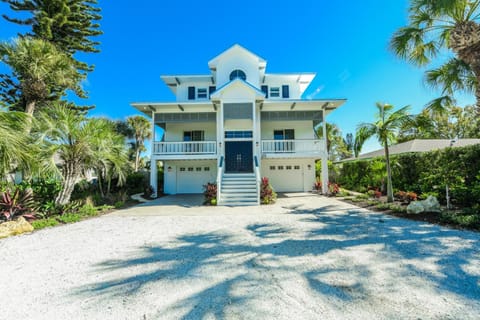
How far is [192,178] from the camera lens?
48.3ft

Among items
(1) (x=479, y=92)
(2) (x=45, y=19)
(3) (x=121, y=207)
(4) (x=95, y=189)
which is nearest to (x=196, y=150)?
(3) (x=121, y=207)

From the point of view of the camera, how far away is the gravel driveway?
2.40 meters

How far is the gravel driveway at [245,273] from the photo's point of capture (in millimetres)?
2400

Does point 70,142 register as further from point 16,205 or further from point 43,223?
point 43,223

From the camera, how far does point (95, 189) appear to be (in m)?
12.2

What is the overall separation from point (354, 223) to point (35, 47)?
14.1 m

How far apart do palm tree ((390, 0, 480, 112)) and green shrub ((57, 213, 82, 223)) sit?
43.3 feet

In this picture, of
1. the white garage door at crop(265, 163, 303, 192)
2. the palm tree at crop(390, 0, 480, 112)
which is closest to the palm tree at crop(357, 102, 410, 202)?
the palm tree at crop(390, 0, 480, 112)

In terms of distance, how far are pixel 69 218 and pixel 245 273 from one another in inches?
284

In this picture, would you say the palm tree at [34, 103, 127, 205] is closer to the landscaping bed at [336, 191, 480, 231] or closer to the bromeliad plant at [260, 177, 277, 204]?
the bromeliad plant at [260, 177, 277, 204]

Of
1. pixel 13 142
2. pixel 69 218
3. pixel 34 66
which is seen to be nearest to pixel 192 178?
pixel 69 218

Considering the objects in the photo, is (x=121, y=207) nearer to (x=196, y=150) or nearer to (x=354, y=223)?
(x=196, y=150)

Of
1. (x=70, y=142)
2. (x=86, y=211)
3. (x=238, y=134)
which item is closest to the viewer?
(x=70, y=142)

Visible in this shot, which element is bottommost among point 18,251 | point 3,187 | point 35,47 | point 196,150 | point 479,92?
point 18,251
